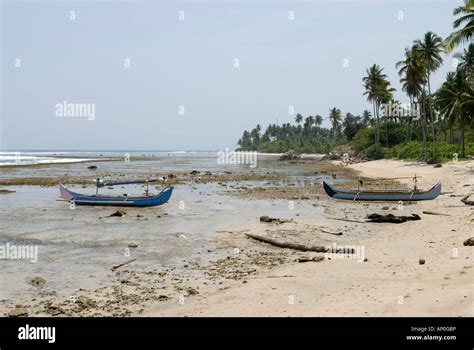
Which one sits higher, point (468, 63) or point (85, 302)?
point (468, 63)

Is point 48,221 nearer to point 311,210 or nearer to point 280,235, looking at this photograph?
point 280,235

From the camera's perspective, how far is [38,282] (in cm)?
1045

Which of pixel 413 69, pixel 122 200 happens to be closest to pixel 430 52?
pixel 413 69

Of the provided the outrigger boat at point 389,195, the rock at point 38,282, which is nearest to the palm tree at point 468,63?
the outrigger boat at point 389,195

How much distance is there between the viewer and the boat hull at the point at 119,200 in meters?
24.8

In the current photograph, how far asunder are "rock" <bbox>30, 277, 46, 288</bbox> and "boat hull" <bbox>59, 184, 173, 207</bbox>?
14.1 metres

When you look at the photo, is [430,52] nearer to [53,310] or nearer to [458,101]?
[458,101]

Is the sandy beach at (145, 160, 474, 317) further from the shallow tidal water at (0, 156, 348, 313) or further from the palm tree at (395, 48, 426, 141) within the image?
the palm tree at (395, 48, 426, 141)

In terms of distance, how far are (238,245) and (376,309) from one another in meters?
7.97

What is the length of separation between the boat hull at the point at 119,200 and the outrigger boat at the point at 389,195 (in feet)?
37.0

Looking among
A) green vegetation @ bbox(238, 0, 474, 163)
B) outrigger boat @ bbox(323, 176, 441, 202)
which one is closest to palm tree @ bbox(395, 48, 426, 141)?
green vegetation @ bbox(238, 0, 474, 163)

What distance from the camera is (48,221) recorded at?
2028 cm

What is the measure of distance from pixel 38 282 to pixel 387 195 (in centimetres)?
2093

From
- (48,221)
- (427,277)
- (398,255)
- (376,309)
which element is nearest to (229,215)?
(48,221)
